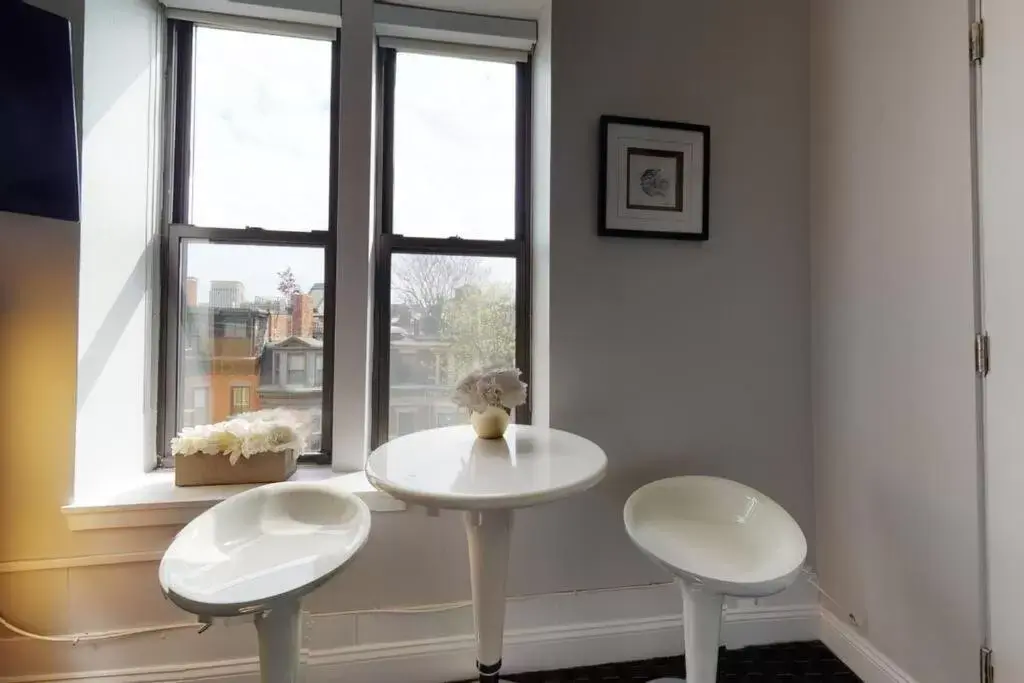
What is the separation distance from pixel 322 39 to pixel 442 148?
0.58 metres

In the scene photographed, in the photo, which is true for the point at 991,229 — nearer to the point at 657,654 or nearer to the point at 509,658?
the point at 657,654

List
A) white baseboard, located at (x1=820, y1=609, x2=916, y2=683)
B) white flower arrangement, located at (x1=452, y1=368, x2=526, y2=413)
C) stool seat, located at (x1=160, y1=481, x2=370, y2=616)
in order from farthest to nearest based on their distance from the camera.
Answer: white baseboard, located at (x1=820, y1=609, x2=916, y2=683) < white flower arrangement, located at (x1=452, y1=368, x2=526, y2=413) < stool seat, located at (x1=160, y1=481, x2=370, y2=616)

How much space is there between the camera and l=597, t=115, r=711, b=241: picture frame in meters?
1.62

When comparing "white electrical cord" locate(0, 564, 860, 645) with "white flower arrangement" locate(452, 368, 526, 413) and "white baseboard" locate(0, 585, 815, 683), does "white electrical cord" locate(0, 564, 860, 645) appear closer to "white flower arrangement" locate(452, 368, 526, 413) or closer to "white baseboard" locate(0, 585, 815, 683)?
"white baseboard" locate(0, 585, 815, 683)

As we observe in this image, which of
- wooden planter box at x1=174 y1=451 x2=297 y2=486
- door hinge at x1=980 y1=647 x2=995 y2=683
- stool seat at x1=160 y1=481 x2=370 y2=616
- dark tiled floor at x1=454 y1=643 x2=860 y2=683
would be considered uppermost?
wooden planter box at x1=174 y1=451 x2=297 y2=486

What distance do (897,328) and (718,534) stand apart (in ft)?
2.65

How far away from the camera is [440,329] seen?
5.94ft

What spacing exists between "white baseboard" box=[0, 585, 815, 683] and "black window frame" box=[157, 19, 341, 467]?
63cm

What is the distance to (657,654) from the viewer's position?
1.62 metres

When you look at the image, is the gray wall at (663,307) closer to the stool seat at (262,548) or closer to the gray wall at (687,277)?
the gray wall at (687,277)

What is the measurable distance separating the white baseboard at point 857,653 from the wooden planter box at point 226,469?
1963mm

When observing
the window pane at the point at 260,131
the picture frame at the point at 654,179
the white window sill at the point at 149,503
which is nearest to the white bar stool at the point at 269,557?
the white window sill at the point at 149,503

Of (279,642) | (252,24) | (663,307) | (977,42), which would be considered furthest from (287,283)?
(977,42)

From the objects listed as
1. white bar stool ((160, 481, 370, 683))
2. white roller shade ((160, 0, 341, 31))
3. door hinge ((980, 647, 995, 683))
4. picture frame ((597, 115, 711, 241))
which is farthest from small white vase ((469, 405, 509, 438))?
white roller shade ((160, 0, 341, 31))
